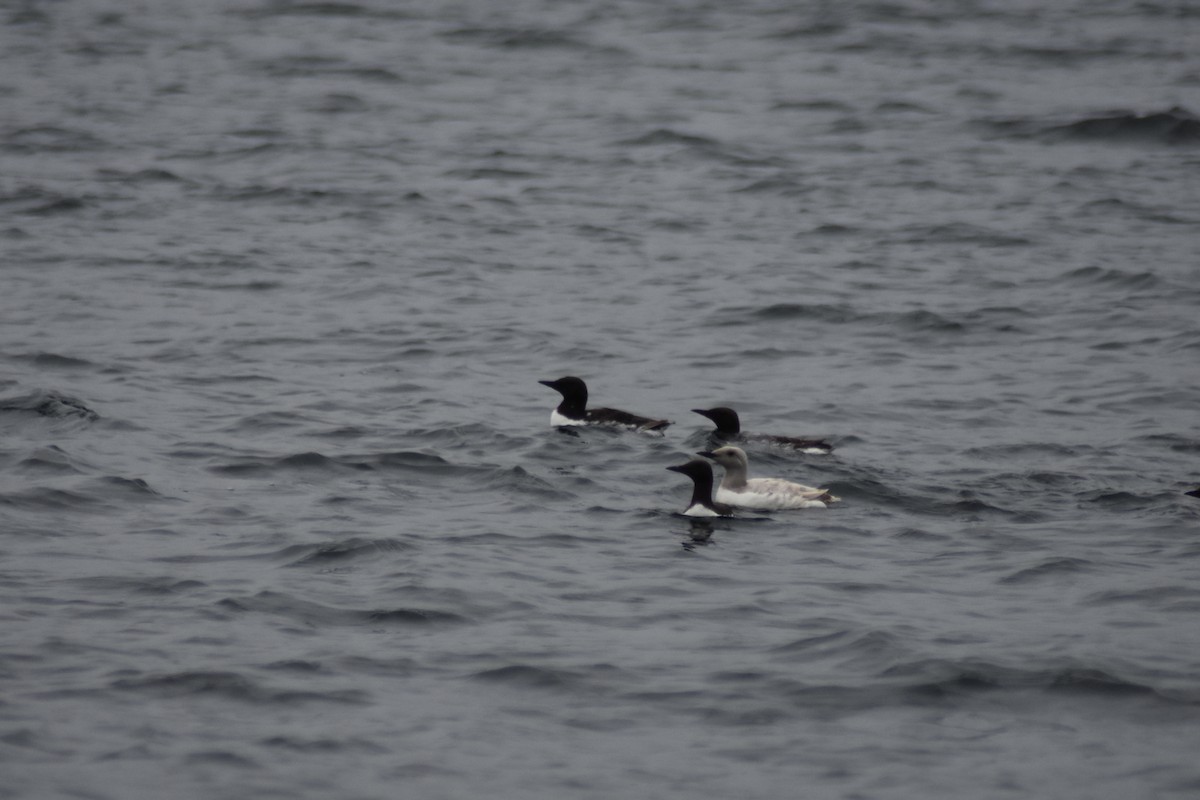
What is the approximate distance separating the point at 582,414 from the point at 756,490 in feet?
9.15

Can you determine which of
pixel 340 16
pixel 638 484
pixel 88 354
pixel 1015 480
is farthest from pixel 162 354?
pixel 340 16

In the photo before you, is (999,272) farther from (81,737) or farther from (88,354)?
(81,737)

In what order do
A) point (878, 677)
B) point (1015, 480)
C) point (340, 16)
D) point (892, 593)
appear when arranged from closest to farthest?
point (878, 677) < point (892, 593) < point (1015, 480) < point (340, 16)

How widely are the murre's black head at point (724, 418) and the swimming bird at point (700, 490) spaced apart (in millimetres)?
1897

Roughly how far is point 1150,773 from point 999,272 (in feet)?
46.0

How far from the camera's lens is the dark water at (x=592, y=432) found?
32.2 ft

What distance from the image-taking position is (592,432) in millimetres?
16438

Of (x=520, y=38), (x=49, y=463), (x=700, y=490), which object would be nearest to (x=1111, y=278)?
(x=700, y=490)

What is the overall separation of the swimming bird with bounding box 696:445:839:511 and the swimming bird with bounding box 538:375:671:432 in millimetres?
1591

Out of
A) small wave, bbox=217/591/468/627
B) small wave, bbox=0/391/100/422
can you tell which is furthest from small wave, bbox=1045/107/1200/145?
small wave, bbox=217/591/468/627

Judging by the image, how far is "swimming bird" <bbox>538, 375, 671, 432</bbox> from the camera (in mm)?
16406

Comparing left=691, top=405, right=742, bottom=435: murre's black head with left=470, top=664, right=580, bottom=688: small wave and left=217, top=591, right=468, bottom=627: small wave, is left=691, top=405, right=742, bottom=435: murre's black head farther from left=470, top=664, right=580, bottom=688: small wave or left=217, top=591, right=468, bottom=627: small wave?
left=470, top=664, right=580, bottom=688: small wave

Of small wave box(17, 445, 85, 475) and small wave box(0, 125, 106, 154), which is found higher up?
small wave box(0, 125, 106, 154)

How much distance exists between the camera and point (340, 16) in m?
40.8
